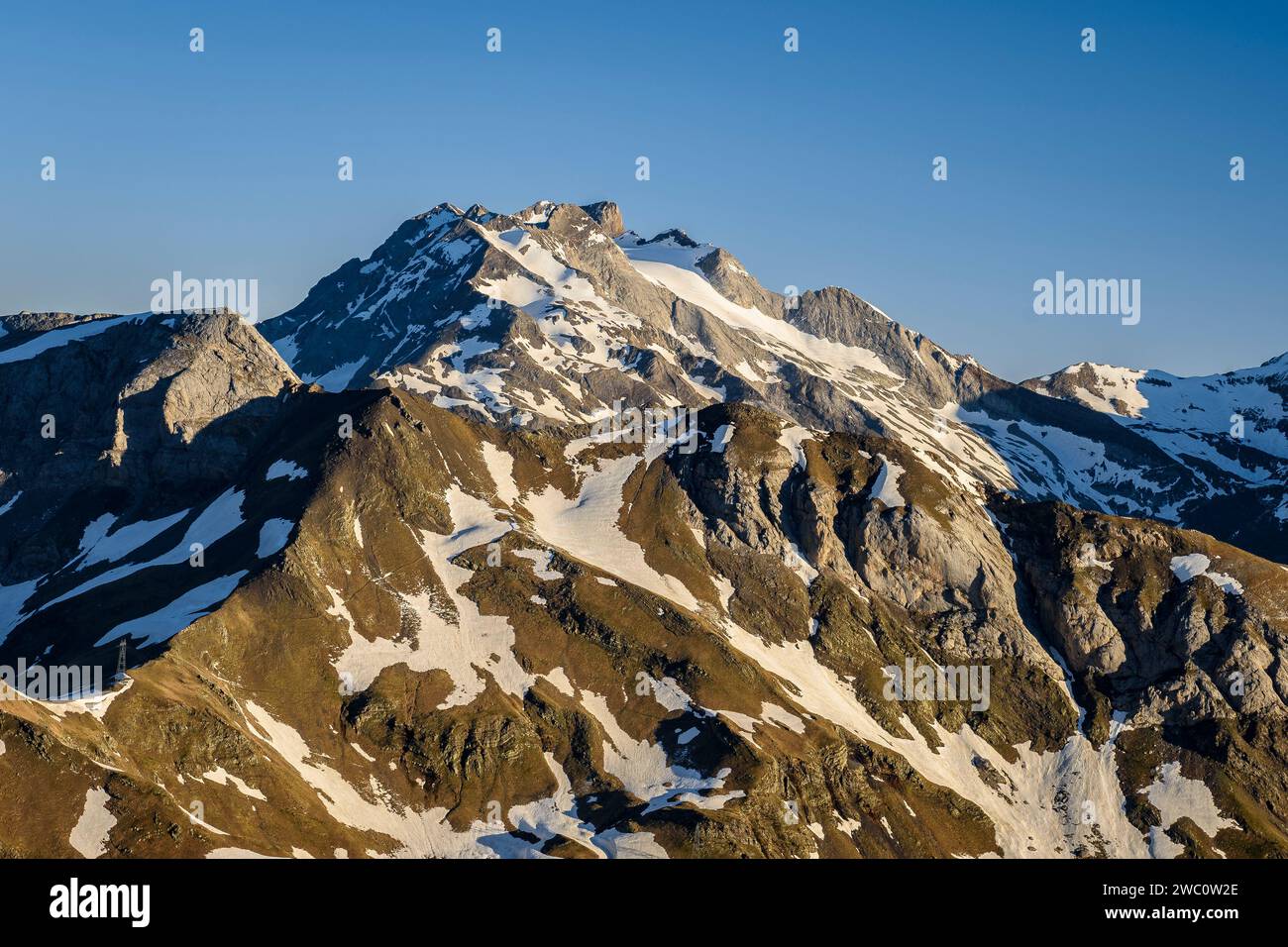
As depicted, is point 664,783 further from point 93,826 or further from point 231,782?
point 93,826

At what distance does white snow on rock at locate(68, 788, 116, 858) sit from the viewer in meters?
142

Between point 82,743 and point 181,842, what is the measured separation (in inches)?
759

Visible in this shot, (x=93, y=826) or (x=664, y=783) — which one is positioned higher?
(x=93, y=826)

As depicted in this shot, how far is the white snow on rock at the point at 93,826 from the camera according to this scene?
142 metres

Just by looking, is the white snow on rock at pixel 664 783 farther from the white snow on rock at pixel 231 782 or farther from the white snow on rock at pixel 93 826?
the white snow on rock at pixel 93 826

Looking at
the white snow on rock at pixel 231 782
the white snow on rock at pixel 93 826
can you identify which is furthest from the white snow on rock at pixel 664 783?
the white snow on rock at pixel 93 826

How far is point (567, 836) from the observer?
180875 millimetres

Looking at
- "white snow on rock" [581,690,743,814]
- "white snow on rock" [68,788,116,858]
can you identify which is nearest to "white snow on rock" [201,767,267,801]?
"white snow on rock" [68,788,116,858]

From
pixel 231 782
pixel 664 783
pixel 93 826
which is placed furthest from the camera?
pixel 664 783

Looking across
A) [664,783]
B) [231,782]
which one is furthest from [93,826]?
[664,783]

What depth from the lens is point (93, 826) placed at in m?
146

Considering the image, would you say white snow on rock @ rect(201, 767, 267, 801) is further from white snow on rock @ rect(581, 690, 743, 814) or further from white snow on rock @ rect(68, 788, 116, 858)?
white snow on rock @ rect(581, 690, 743, 814)
